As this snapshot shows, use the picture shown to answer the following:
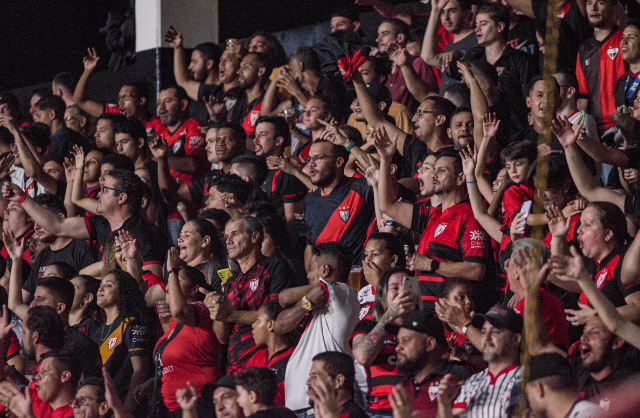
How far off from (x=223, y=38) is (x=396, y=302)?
7601mm

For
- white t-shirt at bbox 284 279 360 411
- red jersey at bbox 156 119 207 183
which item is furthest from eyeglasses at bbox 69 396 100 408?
red jersey at bbox 156 119 207 183

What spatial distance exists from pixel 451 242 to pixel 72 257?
3206 mm

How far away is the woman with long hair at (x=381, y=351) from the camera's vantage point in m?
5.06

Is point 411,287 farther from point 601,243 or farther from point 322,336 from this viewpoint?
point 601,243

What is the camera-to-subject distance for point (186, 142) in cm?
919

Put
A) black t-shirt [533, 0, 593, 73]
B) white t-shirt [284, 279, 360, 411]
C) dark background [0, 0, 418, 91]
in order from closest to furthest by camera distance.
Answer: white t-shirt [284, 279, 360, 411] → black t-shirt [533, 0, 593, 73] → dark background [0, 0, 418, 91]

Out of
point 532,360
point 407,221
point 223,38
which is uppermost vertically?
point 532,360

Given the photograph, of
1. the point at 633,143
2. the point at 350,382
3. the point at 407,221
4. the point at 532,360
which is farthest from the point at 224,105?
the point at 532,360

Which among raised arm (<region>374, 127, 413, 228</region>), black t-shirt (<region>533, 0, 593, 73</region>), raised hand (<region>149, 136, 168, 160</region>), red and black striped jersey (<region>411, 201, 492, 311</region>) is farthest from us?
raised hand (<region>149, 136, 168, 160</region>)

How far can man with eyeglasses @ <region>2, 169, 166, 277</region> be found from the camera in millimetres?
7219

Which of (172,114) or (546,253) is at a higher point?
(546,253)

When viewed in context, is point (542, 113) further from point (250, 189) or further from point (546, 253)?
point (250, 189)

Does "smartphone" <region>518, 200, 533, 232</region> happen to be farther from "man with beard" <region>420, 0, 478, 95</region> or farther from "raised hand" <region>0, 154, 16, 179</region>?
"raised hand" <region>0, 154, 16, 179</region>

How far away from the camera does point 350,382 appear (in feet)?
15.8
